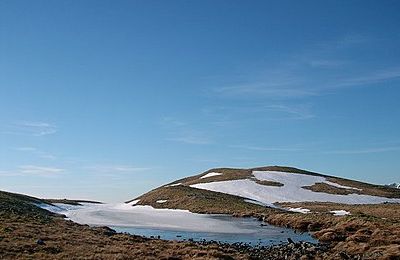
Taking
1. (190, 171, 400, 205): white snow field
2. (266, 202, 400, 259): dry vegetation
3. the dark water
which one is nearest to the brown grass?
the dark water

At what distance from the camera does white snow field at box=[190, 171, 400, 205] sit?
107 m

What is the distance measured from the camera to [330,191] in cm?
11681

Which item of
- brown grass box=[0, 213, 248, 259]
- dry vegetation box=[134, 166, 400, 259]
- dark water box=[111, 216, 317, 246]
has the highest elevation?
dry vegetation box=[134, 166, 400, 259]

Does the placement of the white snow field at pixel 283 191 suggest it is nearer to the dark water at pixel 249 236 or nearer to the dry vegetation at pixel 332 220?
the dry vegetation at pixel 332 220

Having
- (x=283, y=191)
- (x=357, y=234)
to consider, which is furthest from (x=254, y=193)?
(x=357, y=234)

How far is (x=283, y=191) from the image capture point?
383 ft

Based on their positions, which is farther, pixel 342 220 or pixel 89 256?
pixel 342 220

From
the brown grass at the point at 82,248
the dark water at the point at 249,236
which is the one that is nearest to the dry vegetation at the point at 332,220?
the dark water at the point at 249,236

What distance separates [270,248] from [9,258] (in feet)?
64.8

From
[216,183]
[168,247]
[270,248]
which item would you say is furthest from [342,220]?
[216,183]

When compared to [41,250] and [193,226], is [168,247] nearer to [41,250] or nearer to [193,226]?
[41,250]

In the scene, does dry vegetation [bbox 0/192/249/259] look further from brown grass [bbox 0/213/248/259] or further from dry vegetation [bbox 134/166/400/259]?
dry vegetation [bbox 134/166/400/259]

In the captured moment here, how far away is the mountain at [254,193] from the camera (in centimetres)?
9394

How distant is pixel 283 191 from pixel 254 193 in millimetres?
8069
